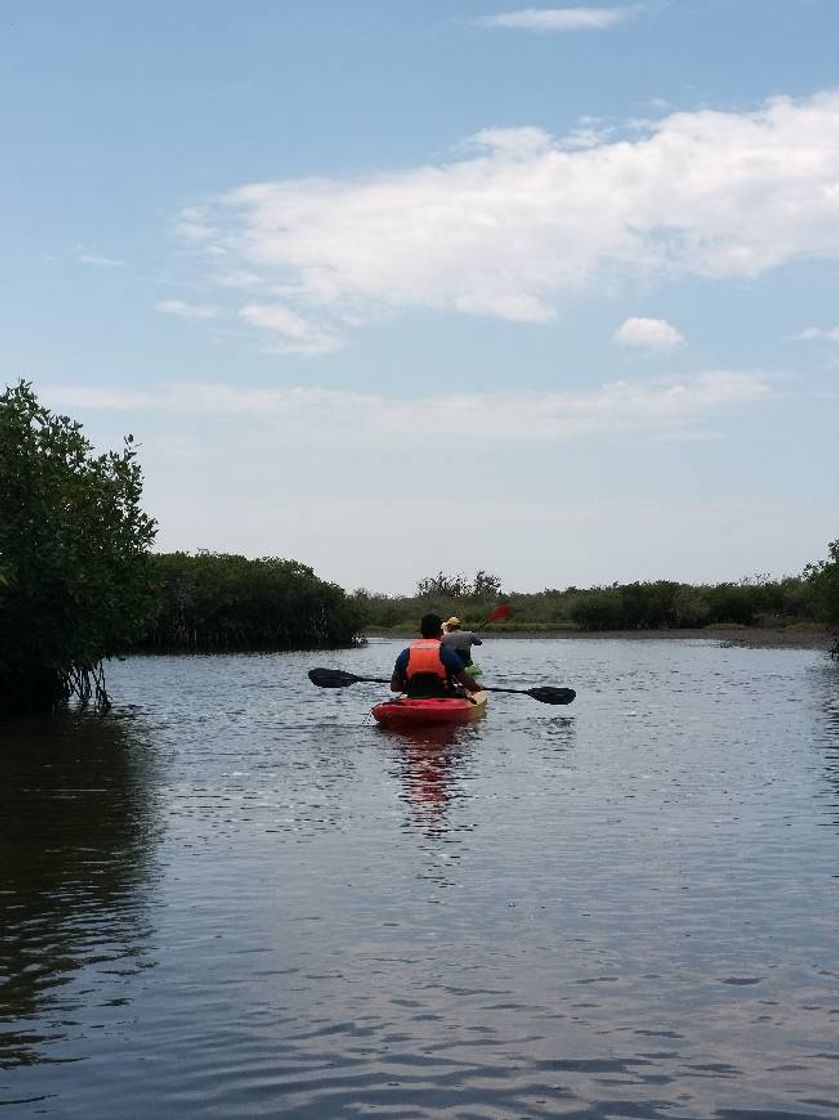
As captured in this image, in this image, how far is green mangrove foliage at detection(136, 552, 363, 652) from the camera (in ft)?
216

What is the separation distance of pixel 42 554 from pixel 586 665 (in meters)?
26.1

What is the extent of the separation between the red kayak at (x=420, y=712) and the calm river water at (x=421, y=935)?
122 inches

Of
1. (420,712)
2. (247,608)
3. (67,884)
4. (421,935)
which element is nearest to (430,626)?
(420,712)

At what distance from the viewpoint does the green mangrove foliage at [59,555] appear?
93.3ft

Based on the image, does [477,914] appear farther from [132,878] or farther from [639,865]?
[132,878]

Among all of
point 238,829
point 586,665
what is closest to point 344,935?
point 238,829

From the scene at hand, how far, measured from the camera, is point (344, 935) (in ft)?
32.9

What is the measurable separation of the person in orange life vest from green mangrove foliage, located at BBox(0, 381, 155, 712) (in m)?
7.18

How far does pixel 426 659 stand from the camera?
25.5 m

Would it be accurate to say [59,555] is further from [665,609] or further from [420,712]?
[665,609]

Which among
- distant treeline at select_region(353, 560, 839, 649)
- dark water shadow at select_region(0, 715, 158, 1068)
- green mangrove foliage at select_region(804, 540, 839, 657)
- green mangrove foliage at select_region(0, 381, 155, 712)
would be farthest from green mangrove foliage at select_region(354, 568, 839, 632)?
dark water shadow at select_region(0, 715, 158, 1068)

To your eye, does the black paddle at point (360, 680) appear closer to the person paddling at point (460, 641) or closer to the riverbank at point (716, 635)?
the person paddling at point (460, 641)

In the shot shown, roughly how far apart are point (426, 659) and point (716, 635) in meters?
50.3

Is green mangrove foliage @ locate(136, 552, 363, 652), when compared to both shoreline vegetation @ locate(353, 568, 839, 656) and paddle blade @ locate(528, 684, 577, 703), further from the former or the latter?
paddle blade @ locate(528, 684, 577, 703)
